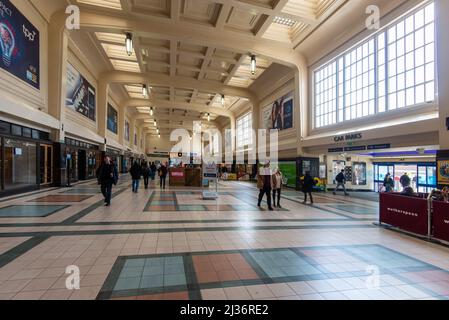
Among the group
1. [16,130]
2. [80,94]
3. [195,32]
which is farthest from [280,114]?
[16,130]

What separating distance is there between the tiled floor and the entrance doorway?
5.66 m

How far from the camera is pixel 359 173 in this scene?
17.0 meters

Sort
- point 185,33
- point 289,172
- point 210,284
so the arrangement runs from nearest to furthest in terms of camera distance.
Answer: point 210,284 → point 185,33 → point 289,172

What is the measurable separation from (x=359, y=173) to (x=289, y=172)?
4838 millimetres

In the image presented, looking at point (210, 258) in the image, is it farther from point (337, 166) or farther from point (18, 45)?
point (337, 166)

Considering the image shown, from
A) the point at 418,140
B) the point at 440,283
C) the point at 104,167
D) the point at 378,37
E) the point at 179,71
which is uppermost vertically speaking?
the point at 179,71

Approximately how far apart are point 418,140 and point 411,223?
4584mm

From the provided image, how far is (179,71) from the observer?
1928 cm

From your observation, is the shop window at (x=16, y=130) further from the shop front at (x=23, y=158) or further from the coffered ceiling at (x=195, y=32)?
the coffered ceiling at (x=195, y=32)

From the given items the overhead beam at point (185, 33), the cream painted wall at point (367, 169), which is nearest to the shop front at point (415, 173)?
the cream painted wall at point (367, 169)

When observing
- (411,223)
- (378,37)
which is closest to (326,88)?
(378,37)

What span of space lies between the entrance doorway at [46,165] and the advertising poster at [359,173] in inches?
706
